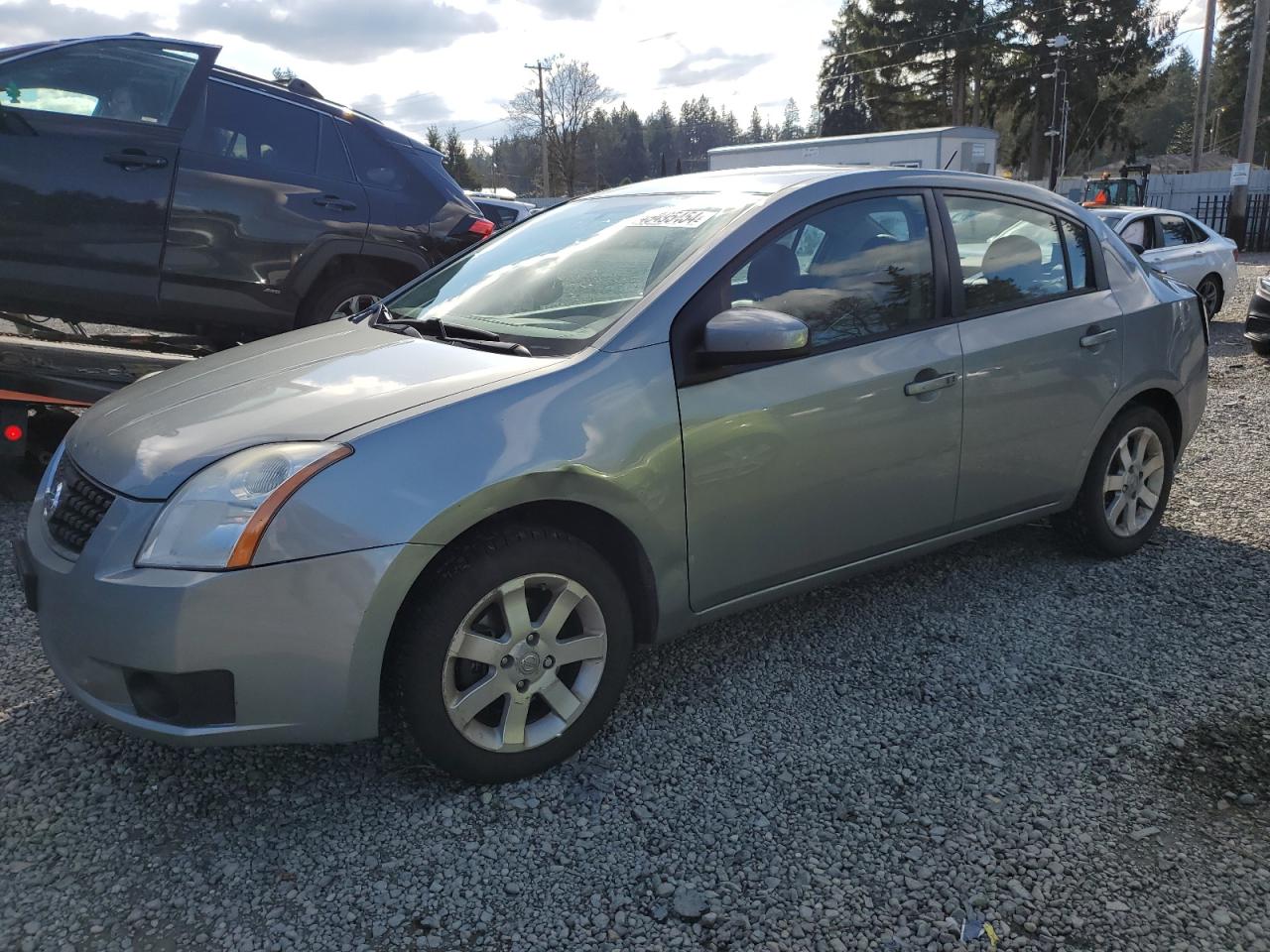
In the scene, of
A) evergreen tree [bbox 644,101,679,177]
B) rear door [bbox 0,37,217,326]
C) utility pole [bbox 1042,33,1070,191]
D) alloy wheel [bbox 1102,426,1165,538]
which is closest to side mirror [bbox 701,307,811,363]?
alloy wheel [bbox 1102,426,1165,538]

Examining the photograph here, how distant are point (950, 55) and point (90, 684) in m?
56.2

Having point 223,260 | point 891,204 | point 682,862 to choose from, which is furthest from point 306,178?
point 682,862

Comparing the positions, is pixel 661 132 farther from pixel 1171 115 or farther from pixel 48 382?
pixel 48 382

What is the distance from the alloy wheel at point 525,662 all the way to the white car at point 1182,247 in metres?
10.1

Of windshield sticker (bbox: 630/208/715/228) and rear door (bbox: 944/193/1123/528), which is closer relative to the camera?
windshield sticker (bbox: 630/208/715/228)

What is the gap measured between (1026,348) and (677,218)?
1.46 meters

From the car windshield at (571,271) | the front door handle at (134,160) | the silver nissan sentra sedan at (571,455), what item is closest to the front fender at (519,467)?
the silver nissan sentra sedan at (571,455)

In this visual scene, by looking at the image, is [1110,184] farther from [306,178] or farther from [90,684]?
[90,684]

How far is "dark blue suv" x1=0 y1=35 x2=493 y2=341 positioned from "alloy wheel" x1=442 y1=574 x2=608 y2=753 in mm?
2157

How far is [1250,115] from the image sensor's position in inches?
890

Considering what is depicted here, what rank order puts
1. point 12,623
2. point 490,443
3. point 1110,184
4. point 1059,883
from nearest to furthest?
point 1059,883, point 490,443, point 12,623, point 1110,184

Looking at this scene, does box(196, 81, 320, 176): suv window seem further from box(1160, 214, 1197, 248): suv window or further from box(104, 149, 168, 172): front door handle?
box(1160, 214, 1197, 248): suv window

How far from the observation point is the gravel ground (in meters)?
2.25

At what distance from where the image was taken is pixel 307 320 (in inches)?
214
